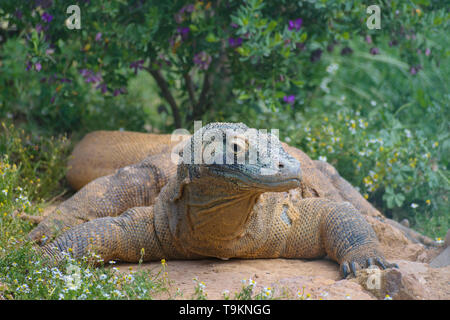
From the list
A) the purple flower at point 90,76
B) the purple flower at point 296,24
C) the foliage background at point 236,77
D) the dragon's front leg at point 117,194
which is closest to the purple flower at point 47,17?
the foliage background at point 236,77

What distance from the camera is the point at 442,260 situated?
3.96 m

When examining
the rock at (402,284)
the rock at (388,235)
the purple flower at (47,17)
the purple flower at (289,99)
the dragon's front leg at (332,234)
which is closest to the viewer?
the rock at (402,284)

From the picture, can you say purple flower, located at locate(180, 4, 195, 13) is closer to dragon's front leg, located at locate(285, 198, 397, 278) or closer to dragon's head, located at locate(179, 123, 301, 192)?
dragon's front leg, located at locate(285, 198, 397, 278)

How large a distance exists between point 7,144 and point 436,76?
522 centimetres

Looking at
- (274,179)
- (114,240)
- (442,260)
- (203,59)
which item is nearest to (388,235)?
(442,260)

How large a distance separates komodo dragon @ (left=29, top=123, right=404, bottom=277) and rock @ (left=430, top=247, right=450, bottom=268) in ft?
1.48

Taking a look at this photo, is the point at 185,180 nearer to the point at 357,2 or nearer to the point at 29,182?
the point at 29,182

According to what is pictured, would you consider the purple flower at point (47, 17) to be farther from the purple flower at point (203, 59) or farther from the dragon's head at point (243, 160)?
the dragon's head at point (243, 160)

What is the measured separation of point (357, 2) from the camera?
5277 millimetres

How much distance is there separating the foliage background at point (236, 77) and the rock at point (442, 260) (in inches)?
51.8

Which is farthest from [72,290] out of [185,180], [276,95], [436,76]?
[436,76]

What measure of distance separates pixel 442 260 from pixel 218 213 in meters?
1.58

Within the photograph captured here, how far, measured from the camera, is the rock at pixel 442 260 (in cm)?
391
